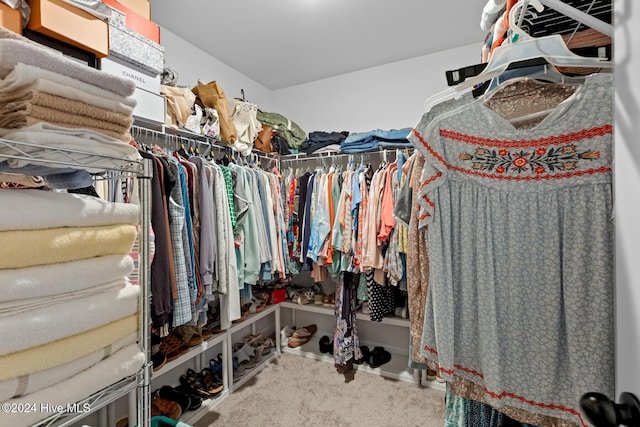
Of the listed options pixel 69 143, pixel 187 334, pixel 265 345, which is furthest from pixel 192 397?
pixel 69 143

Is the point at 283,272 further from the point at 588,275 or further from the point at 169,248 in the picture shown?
the point at 588,275

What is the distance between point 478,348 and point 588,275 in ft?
0.96

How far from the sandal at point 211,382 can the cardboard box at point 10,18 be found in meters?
2.12

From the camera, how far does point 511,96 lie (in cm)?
77

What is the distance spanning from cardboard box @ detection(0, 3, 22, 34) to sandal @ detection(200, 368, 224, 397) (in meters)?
2.12

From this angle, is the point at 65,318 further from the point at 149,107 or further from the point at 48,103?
the point at 149,107

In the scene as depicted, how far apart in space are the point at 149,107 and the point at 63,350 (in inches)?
56.3

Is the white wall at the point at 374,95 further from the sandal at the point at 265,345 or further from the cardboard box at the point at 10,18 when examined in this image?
the cardboard box at the point at 10,18

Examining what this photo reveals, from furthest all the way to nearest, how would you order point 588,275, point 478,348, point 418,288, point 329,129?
point 329,129 < point 418,288 < point 478,348 < point 588,275

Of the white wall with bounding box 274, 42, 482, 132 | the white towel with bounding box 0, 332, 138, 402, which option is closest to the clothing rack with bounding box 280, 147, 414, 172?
the white wall with bounding box 274, 42, 482, 132

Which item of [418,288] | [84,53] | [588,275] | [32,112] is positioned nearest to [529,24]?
[588,275]

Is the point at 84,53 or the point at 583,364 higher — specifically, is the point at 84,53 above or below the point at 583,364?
above

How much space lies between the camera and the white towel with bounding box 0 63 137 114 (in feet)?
1.61

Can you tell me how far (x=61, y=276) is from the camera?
534 millimetres
